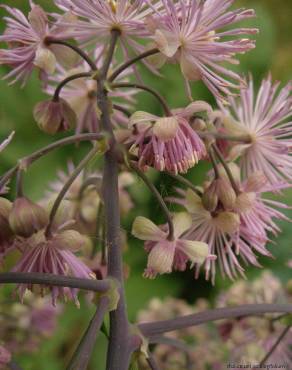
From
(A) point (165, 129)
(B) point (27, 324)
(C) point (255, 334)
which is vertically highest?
(A) point (165, 129)

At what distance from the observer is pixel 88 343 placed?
62cm

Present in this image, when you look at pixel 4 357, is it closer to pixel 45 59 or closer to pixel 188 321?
pixel 188 321

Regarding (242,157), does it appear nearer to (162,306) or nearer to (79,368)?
(79,368)

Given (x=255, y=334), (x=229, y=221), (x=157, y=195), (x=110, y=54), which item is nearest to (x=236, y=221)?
(x=229, y=221)

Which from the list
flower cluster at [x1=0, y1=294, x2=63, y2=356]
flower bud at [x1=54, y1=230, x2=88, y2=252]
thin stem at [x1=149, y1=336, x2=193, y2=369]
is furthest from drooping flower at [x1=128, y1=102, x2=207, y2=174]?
flower cluster at [x1=0, y1=294, x2=63, y2=356]

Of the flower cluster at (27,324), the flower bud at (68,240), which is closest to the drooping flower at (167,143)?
the flower bud at (68,240)

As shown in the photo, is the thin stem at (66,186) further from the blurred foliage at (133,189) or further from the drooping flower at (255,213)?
the blurred foliage at (133,189)

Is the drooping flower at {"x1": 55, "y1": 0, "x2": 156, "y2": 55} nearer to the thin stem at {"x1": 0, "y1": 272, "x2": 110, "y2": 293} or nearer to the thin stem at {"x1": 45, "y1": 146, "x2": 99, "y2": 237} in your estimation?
the thin stem at {"x1": 45, "y1": 146, "x2": 99, "y2": 237}

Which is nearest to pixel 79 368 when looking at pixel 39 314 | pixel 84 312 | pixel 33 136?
pixel 39 314

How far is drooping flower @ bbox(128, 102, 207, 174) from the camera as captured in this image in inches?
24.6

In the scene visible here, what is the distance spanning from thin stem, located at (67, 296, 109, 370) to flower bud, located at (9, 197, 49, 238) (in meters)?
0.10

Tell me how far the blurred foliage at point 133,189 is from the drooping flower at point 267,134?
0.57 metres

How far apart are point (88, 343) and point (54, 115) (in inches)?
10.0

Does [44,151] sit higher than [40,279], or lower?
higher
